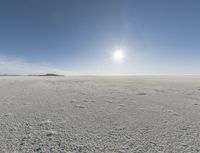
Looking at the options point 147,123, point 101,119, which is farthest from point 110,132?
point 147,123

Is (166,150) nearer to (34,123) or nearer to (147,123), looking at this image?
(147,123)

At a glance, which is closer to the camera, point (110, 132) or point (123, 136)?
point (123, 136)

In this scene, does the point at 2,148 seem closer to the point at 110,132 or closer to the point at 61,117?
the point at 61,117

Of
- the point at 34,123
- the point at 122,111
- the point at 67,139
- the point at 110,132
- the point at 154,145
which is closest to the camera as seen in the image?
the point at 154,145

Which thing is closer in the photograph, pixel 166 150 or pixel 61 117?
pixel 166 150

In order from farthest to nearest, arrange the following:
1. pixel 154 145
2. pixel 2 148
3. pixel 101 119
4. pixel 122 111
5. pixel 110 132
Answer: pixel 122 111, pixel 101 119, pixel 110 132, pixel 154 145, pixel 2 148

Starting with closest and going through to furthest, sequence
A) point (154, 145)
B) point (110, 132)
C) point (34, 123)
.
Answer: point (154, 145)
point (110, 132)
point (34, 123)

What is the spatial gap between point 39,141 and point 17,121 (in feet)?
7.93

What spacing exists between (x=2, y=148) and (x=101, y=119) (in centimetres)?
393

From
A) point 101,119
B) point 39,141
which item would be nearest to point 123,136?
point 101,119


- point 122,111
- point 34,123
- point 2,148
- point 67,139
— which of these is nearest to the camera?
point 2,148

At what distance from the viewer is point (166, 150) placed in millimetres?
4242

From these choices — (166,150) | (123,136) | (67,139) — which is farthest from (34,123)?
(166,150)

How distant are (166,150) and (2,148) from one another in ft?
15.6
